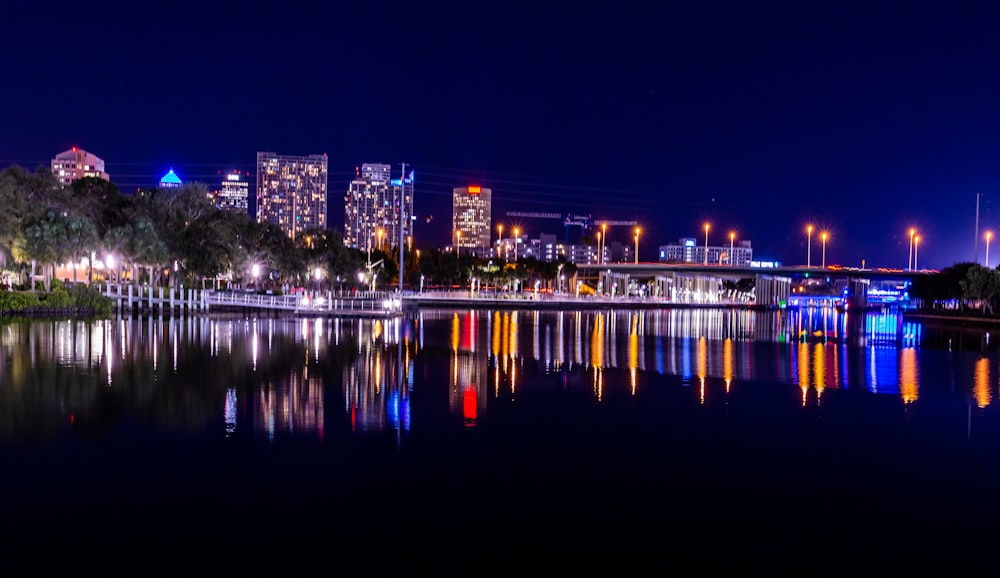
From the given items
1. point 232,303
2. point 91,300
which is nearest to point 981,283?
point 232,303

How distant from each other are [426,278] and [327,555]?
117 meters

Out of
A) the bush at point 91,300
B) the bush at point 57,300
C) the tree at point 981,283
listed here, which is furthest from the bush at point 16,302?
the tree at point 981,283

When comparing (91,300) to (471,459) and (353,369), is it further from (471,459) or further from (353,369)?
(471,459)

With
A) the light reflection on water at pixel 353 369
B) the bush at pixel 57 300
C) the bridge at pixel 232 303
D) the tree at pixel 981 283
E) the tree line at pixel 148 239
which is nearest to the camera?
the light reflection on water at pixel 353 369

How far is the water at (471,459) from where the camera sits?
10.2 meters

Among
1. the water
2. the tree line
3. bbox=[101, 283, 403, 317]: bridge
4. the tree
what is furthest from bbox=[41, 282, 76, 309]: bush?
the tree

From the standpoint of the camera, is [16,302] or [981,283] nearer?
[16,302]

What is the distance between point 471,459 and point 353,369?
37.9 ft

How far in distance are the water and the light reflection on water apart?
0.15 meters

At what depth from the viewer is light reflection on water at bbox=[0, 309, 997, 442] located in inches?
676

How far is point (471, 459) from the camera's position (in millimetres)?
13961

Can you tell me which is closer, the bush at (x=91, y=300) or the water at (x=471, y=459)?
the water at (x=471, y=459)

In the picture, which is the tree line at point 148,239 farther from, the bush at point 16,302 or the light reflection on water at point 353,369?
the light reflection on water at point 353,369

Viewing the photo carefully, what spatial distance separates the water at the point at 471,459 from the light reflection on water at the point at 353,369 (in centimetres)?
15
